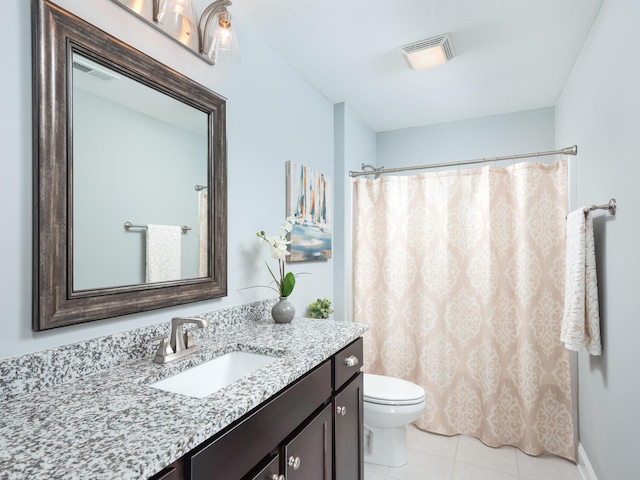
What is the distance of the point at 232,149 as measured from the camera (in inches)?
66.3

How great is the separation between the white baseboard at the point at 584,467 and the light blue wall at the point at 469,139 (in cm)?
199

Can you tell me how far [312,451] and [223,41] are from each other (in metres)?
1.56

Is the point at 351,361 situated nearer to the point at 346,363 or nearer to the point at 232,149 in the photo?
the point at 346,363

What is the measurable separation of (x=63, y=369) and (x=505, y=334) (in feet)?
7.88

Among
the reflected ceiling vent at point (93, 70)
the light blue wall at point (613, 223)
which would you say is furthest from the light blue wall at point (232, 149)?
the light blue wall at point (613, 223)

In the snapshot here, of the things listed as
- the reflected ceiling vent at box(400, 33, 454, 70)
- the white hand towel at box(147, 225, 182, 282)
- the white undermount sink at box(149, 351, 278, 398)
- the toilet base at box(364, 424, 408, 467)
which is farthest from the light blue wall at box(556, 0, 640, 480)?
the white hand towel at box(147, 225, 182, 282)

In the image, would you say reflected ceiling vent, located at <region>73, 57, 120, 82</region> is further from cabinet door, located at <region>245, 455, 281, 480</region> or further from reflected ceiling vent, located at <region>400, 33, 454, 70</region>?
reflected ceiling vent, located at <region>400, 33, 454, 70</region>

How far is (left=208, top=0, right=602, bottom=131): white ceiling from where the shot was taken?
166 centimetres

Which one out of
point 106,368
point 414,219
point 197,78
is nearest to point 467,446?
point 414,219

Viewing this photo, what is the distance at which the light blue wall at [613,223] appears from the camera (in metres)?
1.34

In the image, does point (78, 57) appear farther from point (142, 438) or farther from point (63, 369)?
point (142, 438)

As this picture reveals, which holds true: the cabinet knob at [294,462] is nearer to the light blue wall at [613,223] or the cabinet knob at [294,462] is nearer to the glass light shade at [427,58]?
the light blue wall at [613,223]

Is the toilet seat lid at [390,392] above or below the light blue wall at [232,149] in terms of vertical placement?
below

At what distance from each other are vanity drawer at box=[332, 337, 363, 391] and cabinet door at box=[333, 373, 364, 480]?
42mm
